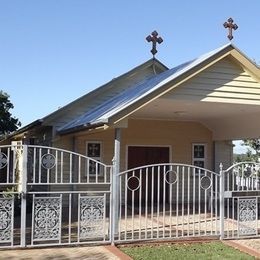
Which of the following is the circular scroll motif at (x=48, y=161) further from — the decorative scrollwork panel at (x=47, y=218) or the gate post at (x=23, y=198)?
the decorative scrollwork panel at (x=47, y=218)

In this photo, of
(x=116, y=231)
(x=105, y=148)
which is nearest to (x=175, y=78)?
(x=116, y=231)

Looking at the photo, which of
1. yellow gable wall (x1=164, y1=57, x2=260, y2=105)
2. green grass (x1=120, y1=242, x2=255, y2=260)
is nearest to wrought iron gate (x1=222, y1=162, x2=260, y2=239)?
green grass (x1=120, y1=242, x2=255, y2=260)

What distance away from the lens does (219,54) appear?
1216 centimetres

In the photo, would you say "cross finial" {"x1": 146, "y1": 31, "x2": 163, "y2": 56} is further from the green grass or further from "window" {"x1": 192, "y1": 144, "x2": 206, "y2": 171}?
the green grass

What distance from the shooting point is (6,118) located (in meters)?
40.8

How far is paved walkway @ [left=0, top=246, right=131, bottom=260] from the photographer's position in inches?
349

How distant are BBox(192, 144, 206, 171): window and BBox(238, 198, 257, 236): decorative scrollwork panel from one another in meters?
8.01

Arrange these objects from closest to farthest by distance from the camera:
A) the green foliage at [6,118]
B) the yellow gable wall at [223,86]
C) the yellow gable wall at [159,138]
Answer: the yellow gable wall at [223,86] < the yellow gable wall at [159,138] < the green foliage at [6,118]

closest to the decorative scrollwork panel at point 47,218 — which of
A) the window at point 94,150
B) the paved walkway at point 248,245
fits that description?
the paved walkway at point 248,245

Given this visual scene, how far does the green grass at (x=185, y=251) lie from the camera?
9.20 m

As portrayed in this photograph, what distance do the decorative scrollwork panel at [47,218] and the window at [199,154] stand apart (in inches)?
423

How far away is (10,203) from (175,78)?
5179 millimetres

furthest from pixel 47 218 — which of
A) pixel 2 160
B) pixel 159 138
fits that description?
pixel 159 138

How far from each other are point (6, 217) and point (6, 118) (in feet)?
107
